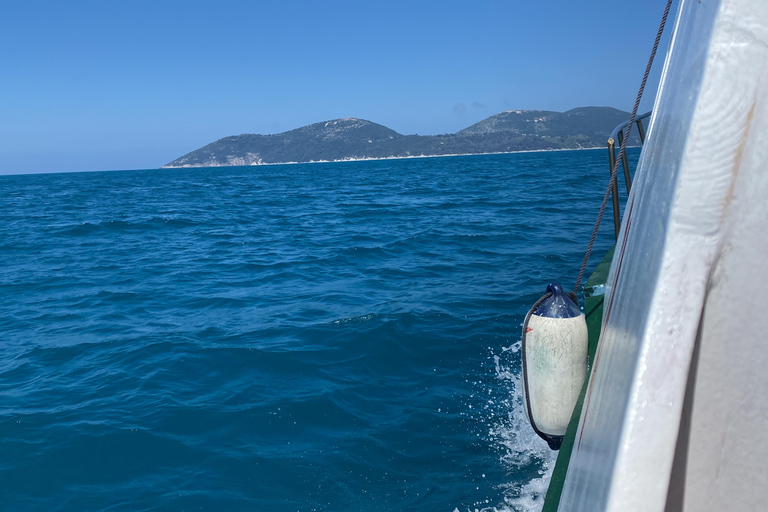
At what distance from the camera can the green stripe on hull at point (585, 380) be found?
202 centimetres

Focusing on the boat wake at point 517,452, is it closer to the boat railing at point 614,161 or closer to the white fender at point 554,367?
the white fender at point 554,367

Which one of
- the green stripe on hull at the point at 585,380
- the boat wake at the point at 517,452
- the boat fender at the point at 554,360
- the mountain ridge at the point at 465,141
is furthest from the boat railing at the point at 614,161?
the mountain ridge at the point at 465,141

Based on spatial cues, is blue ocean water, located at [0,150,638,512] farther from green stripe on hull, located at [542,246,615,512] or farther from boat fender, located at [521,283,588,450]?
green stripe on hull, located at [542,246,615,512]

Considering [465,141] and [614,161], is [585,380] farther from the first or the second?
[465,141]

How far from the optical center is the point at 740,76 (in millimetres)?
815

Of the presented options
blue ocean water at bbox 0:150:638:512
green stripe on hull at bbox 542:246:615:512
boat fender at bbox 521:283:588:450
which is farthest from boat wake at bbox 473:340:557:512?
green stripe on hull at bbox 542:246:615:512

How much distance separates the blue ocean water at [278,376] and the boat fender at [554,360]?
737 mm

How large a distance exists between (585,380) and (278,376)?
3409 millimetres

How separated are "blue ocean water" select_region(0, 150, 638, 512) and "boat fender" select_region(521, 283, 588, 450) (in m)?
0.74

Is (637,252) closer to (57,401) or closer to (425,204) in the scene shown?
(57,401)

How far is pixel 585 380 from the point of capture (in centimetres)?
267

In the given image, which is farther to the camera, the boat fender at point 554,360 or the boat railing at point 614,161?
the boat railing at point 614,161

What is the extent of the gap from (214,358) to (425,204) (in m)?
14.8

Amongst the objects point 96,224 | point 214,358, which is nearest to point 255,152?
point 96,224
